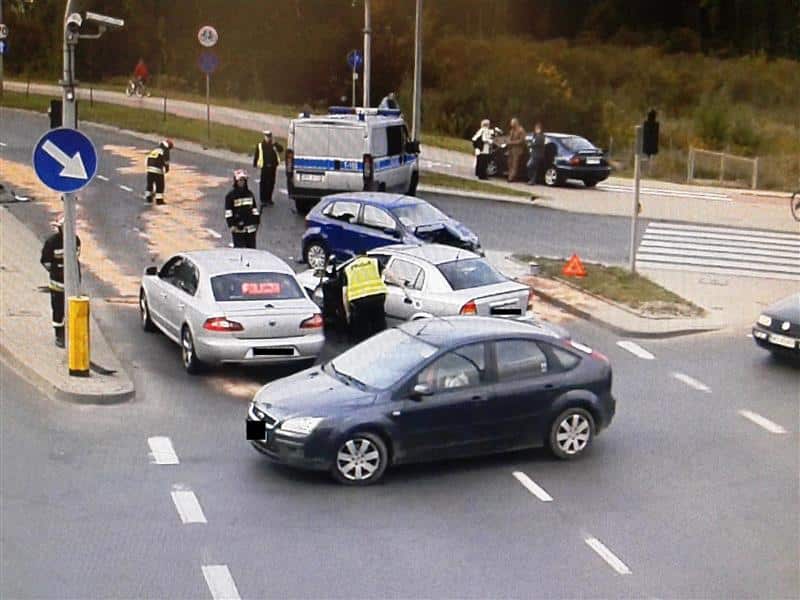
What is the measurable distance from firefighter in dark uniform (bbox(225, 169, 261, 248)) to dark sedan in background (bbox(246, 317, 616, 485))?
9.63 m

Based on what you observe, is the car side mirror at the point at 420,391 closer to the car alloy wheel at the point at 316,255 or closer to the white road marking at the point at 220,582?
the white road marking at the point at 220,582

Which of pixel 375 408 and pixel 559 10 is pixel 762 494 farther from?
pixel 559 10

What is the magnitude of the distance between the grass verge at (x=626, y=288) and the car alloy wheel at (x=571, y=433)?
26.9 feet

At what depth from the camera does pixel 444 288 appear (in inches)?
787

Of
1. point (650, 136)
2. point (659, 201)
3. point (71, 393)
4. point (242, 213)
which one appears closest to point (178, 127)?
point (659, 201)

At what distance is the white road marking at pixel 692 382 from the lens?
1866 cm

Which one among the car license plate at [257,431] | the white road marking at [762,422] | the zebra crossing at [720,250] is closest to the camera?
the car license plate at [257,431]

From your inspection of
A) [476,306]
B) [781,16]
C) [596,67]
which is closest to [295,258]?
[476,306]

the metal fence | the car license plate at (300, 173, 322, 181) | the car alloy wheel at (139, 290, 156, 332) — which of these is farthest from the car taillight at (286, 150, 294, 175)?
the metal fence

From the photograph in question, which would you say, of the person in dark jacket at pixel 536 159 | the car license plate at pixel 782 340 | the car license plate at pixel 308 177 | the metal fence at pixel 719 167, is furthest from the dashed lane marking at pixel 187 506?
the metal fence at pixel 719 167

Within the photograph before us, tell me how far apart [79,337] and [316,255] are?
8449mm

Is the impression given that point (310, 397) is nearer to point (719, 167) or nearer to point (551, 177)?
point (551, 177)

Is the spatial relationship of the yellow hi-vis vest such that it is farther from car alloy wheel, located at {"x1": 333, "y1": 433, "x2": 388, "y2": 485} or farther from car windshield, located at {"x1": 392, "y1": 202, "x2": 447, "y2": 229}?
car alloy wheel, located at {"x1": 333, "y1": 433, "x2": 388, "y2": 485}

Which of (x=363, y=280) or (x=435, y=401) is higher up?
(x=363, y=280)
